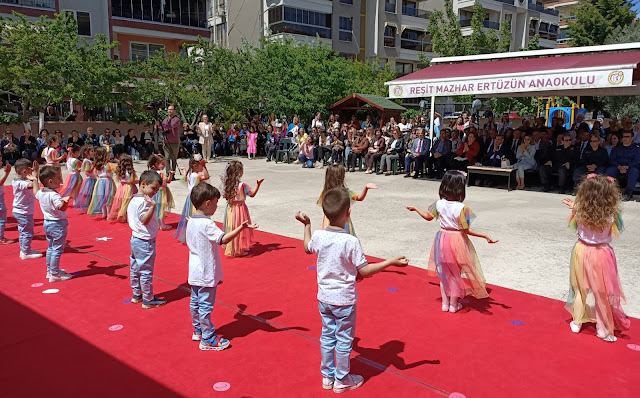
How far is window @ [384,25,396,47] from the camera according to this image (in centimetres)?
4519

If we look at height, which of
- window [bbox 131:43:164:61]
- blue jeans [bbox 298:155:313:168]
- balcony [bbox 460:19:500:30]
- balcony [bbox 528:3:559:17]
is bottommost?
blue jeans [bbox 298:155:313:168]

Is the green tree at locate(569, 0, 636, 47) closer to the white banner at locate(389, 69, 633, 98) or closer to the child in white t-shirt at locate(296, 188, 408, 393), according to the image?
the white banner at locate(389, 69, 633, 98)

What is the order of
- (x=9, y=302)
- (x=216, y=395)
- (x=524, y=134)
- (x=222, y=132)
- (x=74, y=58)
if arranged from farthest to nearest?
1. (x=222, y=132)
2. (x=74, y=58)
3. (x=524, y=134)
4. (x=9, y=302)
5. (x=216, y=395)

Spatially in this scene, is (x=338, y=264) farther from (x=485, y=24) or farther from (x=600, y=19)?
(x=485, y=24)

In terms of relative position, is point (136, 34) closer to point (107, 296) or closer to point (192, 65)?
point (192, 65)

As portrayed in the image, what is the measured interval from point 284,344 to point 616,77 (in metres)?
10.5

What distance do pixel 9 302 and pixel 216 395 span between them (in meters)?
3.11

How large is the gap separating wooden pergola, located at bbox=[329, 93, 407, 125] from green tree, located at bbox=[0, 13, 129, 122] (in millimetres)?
10711

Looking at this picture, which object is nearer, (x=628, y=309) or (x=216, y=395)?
(x=216, y=395)

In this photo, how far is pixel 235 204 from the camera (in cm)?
704

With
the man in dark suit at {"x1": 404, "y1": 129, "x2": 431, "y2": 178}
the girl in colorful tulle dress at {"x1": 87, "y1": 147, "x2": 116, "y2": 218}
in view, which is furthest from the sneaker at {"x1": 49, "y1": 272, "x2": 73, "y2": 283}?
the man in dark suit at {"x1": 404, "y1": 129, "x2": 431, "y2": 178}

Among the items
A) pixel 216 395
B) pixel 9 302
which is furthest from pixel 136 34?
pixel 216 395

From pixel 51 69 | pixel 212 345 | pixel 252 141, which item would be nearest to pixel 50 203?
pixel 212 345

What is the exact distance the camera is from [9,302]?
525 centimetres
